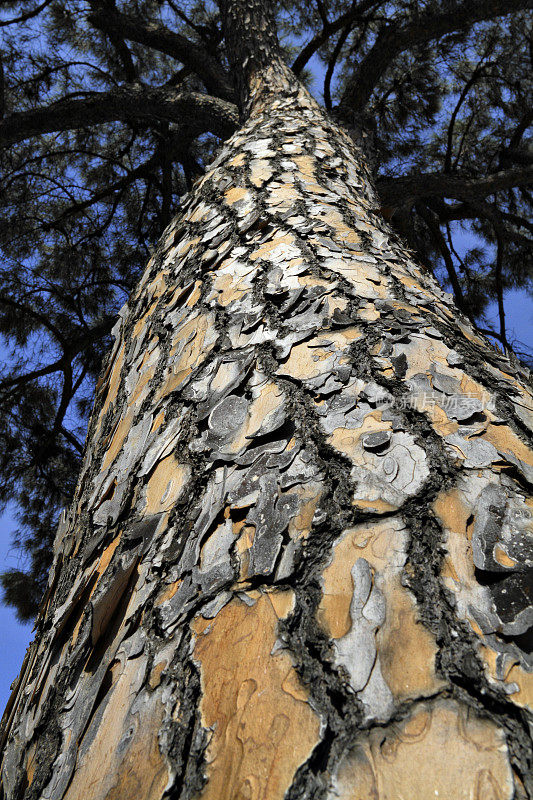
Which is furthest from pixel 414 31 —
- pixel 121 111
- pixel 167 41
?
pixel 121 111

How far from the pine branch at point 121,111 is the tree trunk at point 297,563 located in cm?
180

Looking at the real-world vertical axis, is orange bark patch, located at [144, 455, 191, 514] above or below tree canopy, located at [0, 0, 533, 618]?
below

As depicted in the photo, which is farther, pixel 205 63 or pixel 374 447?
pixel 205 63

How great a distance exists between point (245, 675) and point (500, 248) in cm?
330

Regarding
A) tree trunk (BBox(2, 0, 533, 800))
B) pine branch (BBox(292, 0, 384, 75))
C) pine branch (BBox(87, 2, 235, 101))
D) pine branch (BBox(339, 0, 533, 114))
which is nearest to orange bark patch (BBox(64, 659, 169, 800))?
tree trunk (BBox(2, 0, 533, 800))

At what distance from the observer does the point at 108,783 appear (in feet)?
1.38

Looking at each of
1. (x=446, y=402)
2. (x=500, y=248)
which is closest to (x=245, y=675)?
(x=446, y=402)

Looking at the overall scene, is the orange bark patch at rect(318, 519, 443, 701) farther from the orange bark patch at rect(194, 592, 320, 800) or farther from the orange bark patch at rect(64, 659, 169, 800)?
the orange bark patch at rect(64, 659, 169, 800)

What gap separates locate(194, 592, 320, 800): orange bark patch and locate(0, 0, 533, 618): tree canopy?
246cm

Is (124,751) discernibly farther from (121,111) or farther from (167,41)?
(167,41)

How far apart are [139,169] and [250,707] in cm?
342

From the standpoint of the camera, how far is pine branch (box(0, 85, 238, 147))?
7.89 feet

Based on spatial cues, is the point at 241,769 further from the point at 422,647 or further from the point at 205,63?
the point at 205,63

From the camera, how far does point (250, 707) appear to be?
1.32 feet
